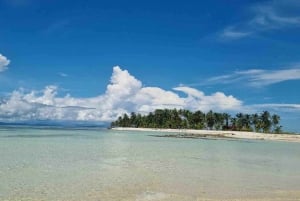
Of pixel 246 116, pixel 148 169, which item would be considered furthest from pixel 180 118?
pixel 148 169

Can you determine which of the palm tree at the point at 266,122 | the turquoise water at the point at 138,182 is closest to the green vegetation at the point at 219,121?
the palm tree at the point at 266,122

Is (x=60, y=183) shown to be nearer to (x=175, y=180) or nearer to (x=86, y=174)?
(x=86, y=174)

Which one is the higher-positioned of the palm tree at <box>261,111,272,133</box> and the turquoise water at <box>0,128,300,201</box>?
the palm tree at <box>261,111,272,133</box>

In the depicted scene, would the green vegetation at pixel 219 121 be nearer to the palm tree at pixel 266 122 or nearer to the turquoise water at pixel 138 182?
the palm tree at pixel 266 122

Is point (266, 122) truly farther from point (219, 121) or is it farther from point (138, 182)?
point (138, 182)

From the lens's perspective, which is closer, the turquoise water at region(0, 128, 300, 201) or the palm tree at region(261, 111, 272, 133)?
the turquoise water at region(0, 128, 300, 201)

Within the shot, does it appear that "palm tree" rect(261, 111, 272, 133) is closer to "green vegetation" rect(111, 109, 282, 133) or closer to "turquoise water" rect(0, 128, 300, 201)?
"green vegetation" rect(111, 109, 282, 133)

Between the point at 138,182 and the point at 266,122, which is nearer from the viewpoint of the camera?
the point at 138,182

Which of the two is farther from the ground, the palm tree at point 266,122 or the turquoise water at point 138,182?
the palm tree at point 266,122

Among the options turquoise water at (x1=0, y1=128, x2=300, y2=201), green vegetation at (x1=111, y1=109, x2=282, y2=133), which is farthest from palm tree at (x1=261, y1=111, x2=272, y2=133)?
turquoise water at (x1=0, y1=128, x2=300, y2=201)

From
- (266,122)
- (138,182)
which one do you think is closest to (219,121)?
(266,122)

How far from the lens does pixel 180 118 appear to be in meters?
198

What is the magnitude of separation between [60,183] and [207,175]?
10.2 metres

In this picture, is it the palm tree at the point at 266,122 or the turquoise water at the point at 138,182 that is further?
the palm tree at the point at 266,122
